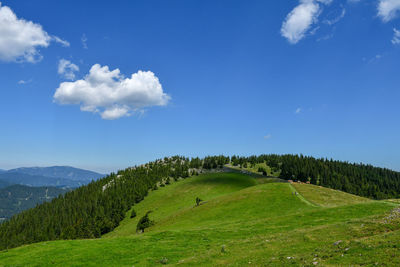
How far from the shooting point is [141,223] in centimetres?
6462

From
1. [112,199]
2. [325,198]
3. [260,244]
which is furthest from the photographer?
[112,199]

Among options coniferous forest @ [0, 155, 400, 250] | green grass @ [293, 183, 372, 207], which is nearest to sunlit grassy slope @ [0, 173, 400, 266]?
green grass @ [293, 183, 372, 207]

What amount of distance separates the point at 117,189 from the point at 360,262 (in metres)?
179

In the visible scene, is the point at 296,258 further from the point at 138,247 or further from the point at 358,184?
the point at 358,184

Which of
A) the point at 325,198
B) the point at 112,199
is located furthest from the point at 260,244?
the point at 112,199

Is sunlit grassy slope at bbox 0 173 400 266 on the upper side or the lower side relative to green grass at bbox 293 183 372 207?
lower

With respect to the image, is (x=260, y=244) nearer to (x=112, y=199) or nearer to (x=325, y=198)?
(x=325, y=198)

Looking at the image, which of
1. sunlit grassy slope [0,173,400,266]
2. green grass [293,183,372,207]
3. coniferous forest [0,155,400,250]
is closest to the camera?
sunlit grassy slope [0,173,400,266]

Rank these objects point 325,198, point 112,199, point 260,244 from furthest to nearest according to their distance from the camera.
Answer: point 112,199, point 325,198, point 260,244

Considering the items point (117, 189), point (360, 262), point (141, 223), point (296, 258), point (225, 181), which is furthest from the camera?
point (117, 189)

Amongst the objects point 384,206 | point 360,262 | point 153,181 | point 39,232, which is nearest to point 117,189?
point 153,181

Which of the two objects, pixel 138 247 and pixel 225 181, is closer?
pixel 138 247

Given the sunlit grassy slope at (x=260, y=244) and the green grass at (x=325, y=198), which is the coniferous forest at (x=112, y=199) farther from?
the green grass at (x=325, y=198)

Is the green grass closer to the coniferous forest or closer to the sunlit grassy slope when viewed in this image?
the sunlit grassy slope
